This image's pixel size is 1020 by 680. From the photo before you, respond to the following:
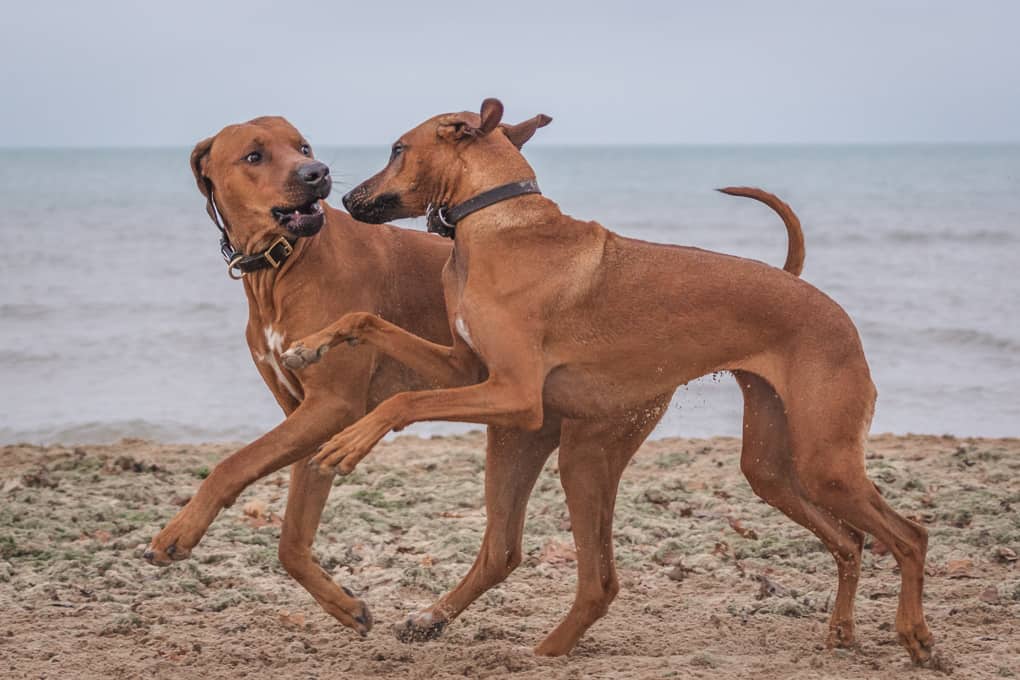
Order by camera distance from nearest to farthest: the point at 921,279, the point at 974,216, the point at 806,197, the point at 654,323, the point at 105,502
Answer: the point at 654,323, the point at 105,502, the point at 921,279, the point at 974,216, the point at 806,197

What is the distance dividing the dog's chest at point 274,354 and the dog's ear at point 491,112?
1030 mm

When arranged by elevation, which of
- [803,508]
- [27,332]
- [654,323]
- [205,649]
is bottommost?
[27,332]

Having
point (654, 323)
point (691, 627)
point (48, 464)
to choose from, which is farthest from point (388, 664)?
point (48, 464)

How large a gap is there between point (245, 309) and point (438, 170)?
11.9 meters

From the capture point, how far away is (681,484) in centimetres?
731

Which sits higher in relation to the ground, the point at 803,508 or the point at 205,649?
the point at 803,508

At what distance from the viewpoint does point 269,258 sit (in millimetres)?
4664

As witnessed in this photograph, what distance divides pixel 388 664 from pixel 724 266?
185cm

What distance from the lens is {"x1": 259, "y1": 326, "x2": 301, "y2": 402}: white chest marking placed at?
4.71 meters

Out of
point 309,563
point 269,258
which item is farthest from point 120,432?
point 269,258

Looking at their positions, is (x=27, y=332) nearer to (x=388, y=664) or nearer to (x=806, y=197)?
(x=388, y=664)

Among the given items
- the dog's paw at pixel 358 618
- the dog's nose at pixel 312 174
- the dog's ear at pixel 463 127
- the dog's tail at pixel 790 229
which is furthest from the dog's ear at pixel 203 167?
the dog's tail at pixel 790 229

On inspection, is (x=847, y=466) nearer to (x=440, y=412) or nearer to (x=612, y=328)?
(x=612, y=328)

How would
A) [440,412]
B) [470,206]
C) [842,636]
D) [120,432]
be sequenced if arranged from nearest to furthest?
[440,412] → [470,206] → [842,636] → [120,432]
